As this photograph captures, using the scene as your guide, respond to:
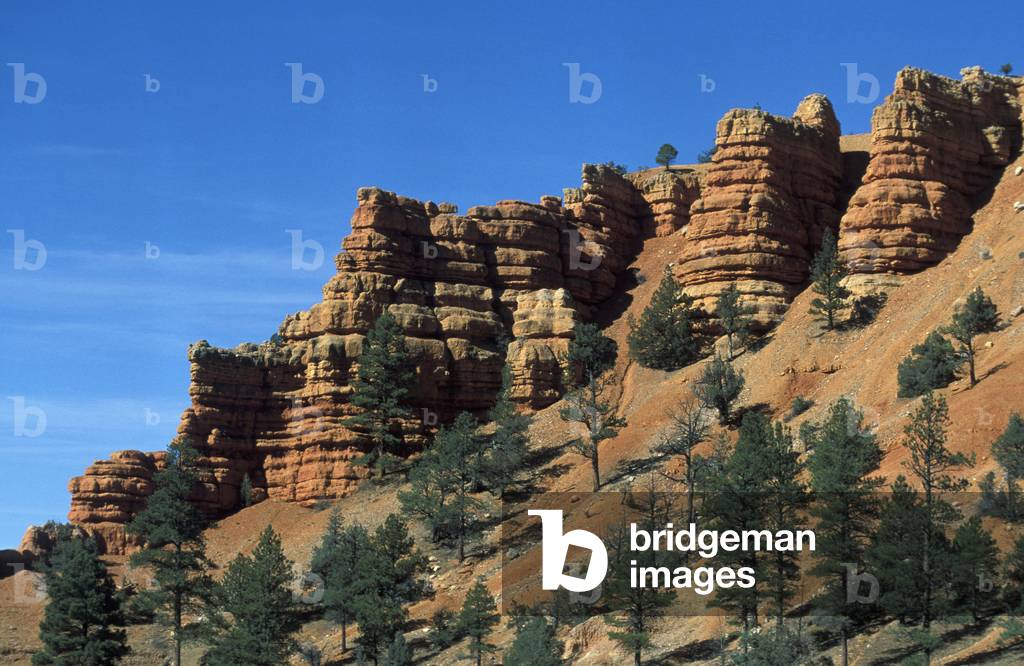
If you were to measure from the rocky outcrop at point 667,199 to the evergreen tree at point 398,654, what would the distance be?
51659 mm

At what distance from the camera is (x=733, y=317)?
92812 millimetres

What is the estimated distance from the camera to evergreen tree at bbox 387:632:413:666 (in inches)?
2689

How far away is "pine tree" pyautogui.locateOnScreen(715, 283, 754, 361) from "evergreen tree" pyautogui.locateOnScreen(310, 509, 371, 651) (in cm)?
2680

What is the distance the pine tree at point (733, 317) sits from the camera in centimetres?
9256

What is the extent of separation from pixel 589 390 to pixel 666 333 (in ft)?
20.3

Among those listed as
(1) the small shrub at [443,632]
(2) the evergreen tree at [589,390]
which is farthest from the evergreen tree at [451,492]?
(1) the small shrub at [443,632]

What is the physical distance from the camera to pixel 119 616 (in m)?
78.8

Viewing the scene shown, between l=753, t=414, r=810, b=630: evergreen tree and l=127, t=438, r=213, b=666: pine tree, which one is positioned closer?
l=753, t=414, r=810, b=630: evergreen tree

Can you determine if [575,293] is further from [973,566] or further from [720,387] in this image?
[973,566]

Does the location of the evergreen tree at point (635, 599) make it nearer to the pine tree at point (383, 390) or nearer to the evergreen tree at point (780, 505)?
the evergreen tree at point (780, 505)

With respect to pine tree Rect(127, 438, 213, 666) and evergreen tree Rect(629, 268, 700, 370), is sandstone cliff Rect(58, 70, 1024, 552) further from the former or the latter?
pine tree Rect(127, 438, 213, 666)

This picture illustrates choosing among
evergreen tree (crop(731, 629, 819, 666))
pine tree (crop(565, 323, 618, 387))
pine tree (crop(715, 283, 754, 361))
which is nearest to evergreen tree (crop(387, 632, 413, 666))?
evergreen tree (crop(731, 629, 819, 666))

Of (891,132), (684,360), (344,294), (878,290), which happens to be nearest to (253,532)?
(344,294)

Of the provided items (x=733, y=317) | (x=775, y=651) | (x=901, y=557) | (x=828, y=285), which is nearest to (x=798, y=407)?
(x=828, y=285)
